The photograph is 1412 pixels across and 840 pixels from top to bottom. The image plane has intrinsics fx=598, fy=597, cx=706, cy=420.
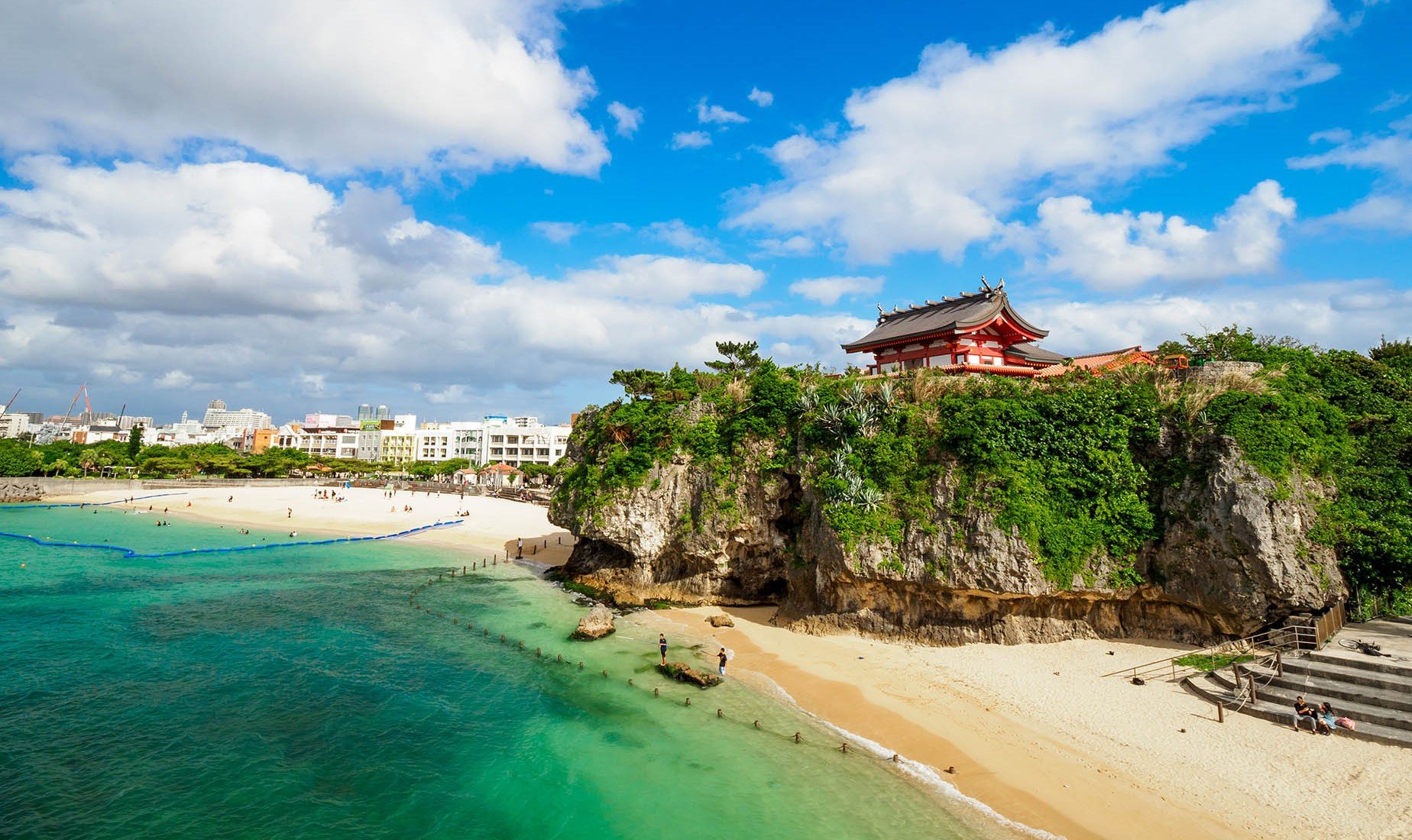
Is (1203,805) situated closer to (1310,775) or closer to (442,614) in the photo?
(1310,775)

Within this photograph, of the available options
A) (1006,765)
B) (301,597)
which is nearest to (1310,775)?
(1006,765)

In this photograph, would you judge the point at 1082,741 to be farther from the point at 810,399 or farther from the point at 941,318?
the point at 941,318

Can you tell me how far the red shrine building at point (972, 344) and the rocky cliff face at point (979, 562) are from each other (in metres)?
10.4

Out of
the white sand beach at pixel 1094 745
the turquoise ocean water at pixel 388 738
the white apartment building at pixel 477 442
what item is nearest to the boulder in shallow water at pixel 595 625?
the turquoise ocean water at pixel 388 738

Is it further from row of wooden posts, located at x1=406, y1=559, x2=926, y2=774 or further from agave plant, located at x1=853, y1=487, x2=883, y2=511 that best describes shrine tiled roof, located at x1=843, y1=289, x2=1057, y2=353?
row of wooden posts, located at x1=406, y1=559, x2=926, y2=774

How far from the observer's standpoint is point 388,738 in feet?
60.6

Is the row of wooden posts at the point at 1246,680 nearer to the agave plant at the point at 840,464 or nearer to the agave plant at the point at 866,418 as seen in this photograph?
the agave plant at the point at 840,464

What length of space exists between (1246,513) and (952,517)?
9.78m

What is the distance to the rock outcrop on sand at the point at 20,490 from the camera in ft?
252

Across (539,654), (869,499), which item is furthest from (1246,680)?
(539,654)

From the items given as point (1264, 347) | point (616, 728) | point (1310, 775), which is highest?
→ point (1264, 347)

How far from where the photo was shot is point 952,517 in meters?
25.2

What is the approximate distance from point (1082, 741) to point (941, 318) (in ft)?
86.2

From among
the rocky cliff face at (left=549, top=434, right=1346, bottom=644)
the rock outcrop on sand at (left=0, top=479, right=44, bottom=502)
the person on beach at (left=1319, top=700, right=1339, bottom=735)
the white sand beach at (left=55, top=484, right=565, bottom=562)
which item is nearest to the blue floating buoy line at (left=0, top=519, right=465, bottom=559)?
the white sand beach at (left=55, top=484, right=565, bottom=562)
